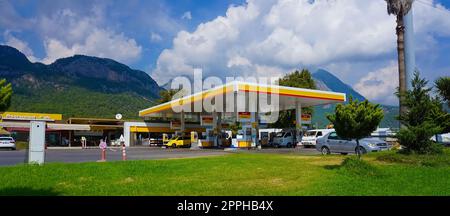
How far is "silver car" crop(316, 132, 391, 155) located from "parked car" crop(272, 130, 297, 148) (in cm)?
1818

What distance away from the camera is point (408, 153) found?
588 inches

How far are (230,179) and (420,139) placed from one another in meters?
8.03

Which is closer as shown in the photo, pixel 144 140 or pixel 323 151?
pixel 323 151

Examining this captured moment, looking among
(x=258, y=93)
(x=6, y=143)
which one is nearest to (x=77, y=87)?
(x=6, y=143)

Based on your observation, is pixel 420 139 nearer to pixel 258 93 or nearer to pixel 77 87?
pixel 258 93

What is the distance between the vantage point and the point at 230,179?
36.0ft

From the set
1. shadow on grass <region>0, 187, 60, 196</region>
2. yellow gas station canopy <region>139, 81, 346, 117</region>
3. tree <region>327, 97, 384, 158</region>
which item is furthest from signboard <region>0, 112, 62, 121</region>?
tree <region>327, 97, 384, 158</region>

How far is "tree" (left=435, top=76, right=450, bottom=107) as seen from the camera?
23594 millimetres
